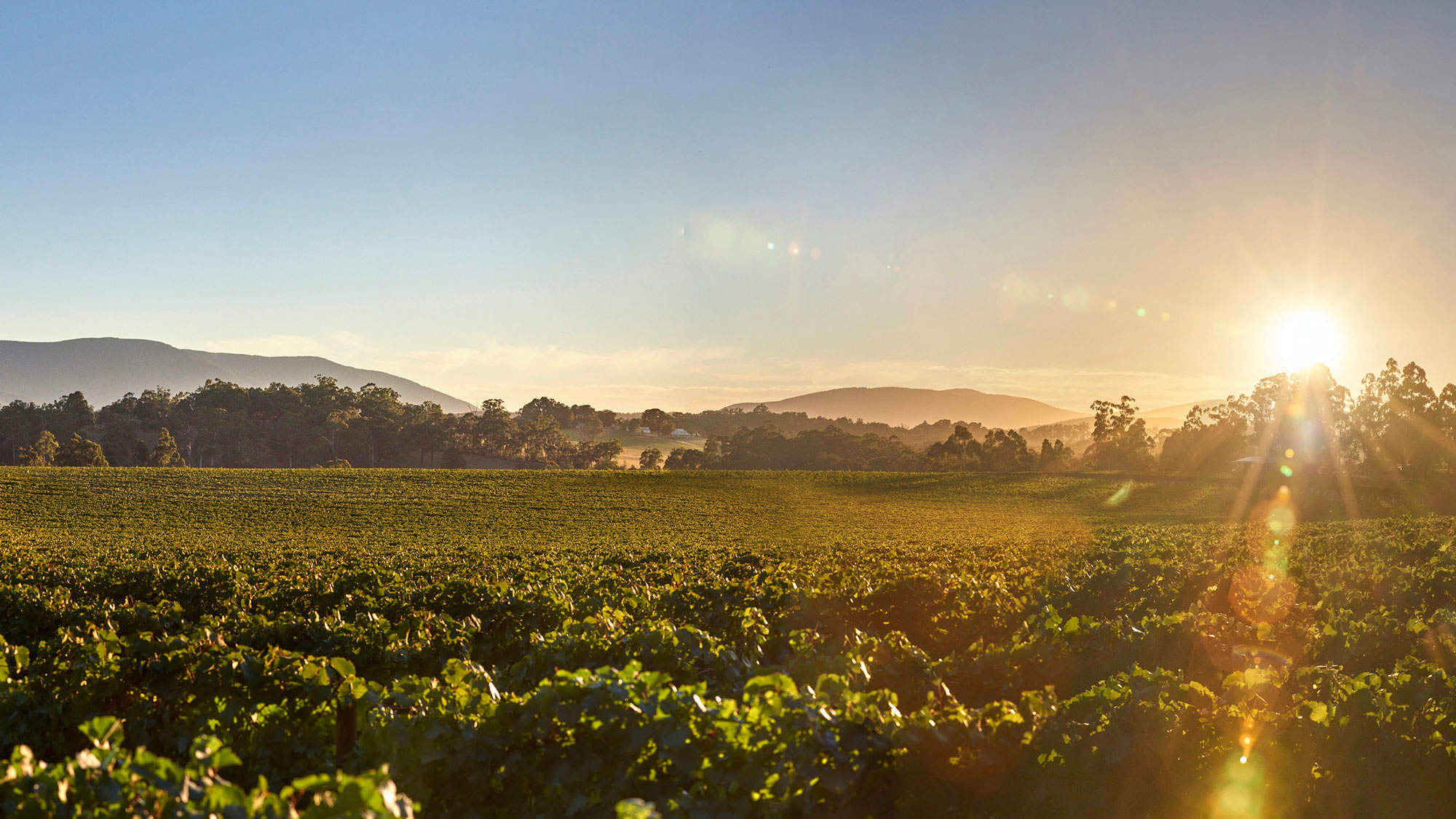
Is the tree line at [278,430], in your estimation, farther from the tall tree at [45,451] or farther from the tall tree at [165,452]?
the tall tree at [45,451]

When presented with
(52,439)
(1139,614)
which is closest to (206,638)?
(1139,614)

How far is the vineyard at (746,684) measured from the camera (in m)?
3.77

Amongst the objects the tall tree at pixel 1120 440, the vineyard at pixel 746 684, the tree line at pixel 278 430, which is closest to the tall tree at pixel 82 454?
the tree line at pixel 278 430

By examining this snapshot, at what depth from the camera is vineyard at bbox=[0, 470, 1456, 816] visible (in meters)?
3.77

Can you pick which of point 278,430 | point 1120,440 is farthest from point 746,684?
point 278,430

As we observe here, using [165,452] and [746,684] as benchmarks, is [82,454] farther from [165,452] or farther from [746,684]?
[746,684]

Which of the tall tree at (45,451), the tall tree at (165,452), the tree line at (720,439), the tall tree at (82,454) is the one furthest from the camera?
the tall tree at (165,452)

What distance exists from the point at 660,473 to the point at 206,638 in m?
66.8

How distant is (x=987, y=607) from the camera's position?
10.6m

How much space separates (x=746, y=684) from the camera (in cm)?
399

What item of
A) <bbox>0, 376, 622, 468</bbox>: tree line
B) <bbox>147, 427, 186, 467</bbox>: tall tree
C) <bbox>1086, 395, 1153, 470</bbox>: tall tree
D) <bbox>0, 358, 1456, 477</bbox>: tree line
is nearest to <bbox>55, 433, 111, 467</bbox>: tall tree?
<bbox>0, 358, 1456, 477</bbox>: tree line

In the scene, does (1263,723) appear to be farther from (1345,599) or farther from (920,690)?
(1345,599)

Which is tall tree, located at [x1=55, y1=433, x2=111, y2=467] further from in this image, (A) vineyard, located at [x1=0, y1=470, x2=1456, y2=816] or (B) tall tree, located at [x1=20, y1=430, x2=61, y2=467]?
(A) vineyard, located at [x1=0, y1=470, x2=1456, y2=816]

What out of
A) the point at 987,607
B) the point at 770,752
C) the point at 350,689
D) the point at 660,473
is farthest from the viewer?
the point at 660,473
